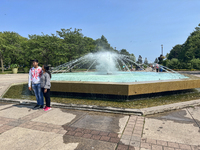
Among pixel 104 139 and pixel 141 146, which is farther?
pixel 104 139

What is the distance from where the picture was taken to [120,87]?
6008 millimetres

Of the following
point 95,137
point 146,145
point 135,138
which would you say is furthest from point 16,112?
point 146,145

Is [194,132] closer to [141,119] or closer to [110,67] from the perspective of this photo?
[141,119]

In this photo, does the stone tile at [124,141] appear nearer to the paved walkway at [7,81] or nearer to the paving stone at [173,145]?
the paving stone at [173,145]

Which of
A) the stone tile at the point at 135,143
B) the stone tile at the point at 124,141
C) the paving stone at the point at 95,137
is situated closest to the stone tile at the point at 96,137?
the paving stone at the point at 95,137

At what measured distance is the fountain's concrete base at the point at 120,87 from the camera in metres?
6.01

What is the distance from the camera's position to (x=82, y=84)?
652 centimetres

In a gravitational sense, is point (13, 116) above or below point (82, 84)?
below

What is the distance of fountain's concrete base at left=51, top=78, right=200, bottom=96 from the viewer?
601 centimetres

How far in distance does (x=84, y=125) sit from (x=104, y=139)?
90 cm

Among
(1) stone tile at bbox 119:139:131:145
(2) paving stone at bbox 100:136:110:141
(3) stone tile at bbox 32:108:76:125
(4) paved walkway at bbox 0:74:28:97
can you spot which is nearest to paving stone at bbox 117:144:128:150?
(1) stone tile at bbox 119:139:131:145

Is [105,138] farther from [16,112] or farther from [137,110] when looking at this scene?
[16,112]

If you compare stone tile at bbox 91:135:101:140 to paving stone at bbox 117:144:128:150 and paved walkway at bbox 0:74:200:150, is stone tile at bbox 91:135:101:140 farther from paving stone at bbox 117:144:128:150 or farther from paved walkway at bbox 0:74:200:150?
paving stone at bbox 117:144:128:150

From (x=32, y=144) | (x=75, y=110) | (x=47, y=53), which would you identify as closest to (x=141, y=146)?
(x=32, y=144)
